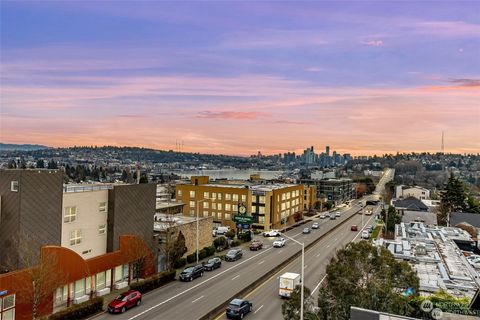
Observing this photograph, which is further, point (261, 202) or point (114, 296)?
point (261, 202)

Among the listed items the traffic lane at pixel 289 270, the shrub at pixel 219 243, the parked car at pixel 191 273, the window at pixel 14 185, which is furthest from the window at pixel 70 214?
the shrub at pixel 219 243

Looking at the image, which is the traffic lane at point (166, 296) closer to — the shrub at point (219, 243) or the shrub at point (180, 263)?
the shrub at point (180, 263)

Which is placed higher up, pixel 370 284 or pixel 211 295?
pixel 370 284

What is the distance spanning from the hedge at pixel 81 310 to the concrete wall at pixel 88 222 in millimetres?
5617

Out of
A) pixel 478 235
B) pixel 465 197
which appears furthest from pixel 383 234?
pixel 465 197

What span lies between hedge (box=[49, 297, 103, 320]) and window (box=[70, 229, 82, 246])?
19.0 feet

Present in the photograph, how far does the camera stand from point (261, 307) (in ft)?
120

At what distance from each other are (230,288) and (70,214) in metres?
16.9

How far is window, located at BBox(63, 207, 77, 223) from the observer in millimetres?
35812

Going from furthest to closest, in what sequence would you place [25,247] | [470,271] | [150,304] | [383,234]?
[383,234] < [470,271] < [150,304] < [25,247]

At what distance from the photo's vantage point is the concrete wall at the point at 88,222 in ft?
118

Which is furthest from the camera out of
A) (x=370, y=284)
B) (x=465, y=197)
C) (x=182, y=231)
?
(x=465, y=197)

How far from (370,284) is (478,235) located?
53.1m

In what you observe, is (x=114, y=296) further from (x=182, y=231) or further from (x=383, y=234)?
(x=383, y=234)
